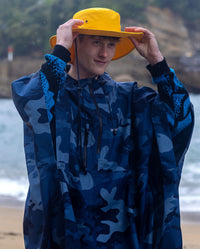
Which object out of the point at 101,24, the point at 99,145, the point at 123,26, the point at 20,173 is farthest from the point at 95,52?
the point at 123,26

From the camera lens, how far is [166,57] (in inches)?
1615

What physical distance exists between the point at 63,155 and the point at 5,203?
387cm

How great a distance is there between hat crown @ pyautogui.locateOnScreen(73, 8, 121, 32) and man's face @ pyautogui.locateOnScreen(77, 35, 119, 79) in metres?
0.05

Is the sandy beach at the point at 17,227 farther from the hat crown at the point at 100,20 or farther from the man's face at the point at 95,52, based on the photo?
the hat crown at the point at 100,20

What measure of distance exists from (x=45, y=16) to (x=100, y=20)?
5184cm

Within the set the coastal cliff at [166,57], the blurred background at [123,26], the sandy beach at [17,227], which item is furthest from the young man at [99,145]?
the coastal cliff at [166,57]

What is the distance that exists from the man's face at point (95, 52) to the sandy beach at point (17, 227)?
229 centimetres

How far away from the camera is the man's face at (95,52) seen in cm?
192

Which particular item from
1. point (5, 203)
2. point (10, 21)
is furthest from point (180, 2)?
point (5, 203)

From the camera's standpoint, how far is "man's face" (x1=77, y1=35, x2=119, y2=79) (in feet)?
6.30

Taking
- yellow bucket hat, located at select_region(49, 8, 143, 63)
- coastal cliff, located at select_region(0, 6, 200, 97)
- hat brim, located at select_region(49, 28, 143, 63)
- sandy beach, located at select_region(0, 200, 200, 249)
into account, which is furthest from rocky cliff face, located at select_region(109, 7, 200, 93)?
yellow bucket hat, located at select_region(49, 8, 143, 63)

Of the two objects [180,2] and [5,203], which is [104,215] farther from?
[180,2]

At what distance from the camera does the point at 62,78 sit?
1892mm

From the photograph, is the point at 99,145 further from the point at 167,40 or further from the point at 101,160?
the point at 167,40
